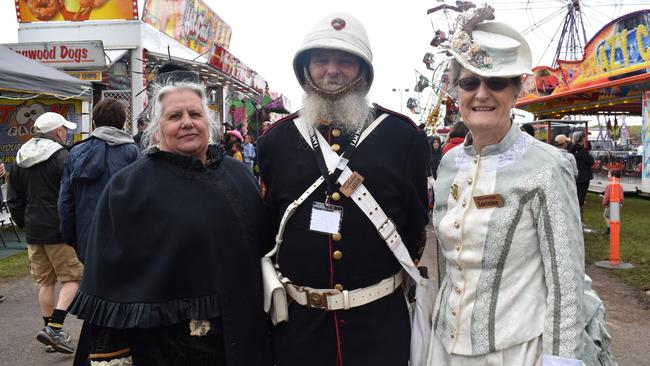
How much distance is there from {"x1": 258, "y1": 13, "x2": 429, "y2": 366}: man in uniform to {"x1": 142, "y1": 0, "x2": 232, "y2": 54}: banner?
35.1 feet

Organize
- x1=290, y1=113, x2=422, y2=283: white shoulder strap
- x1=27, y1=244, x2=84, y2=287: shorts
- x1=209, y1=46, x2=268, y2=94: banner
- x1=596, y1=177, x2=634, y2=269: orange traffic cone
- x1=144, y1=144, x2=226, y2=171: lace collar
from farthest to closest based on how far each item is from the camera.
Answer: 1. x1=209, y1=46, x2=268, y2=94: banner
2. x1=596, y1=177, x2=634, y2=269: orange traffic cone
3. x1=27, y1=244, x2=84, y2=287: shorts
4. x1=290, y1=113, x2=422, y2=283: white shoulder strap
5. x1=144, y1=144, x2=226, y2=171: lace collar

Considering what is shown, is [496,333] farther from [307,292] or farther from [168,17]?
[168,17]

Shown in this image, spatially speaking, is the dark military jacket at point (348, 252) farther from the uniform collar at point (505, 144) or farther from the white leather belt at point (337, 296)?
the uniform collar at point (505, 144)

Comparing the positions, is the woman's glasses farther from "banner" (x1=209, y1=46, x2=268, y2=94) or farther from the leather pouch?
"banner" (x1=209, y1=46, x2=268, y2=94)

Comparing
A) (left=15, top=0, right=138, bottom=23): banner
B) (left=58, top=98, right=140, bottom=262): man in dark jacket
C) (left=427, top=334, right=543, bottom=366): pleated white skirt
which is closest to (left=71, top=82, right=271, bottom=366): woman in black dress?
(left=427, top=334, right=543, bottom=366): pleated white skirt

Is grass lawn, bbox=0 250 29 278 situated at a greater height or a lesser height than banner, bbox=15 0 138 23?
lesser

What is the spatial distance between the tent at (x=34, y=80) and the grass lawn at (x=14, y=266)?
2209mm

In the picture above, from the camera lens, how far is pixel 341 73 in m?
2.22

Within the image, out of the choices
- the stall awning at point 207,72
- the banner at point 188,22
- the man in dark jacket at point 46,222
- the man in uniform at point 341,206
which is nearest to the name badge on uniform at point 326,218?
the man in uniform at point 341,206

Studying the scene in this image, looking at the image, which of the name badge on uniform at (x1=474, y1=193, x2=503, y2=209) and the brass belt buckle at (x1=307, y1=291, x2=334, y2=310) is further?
the brass belt buckle at (x1=307, y1=291, x2=334, y2=310)

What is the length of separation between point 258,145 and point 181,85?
0.46 m

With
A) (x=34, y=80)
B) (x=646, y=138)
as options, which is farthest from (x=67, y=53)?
(x=646, y=138)

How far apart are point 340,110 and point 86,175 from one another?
7.58 ft

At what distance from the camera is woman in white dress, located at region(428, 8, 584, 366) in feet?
5.24
